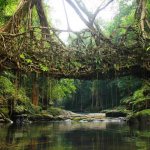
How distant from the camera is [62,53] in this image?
50.4ft

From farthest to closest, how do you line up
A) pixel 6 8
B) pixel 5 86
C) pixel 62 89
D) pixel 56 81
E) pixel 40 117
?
1. pixel 62 89
2. pixel 40 117
3. pixel 5 86
4. pixel 6 8
5. pixel 56 81

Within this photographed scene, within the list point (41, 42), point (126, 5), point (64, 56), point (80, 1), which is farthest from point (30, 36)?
point (126, 5)

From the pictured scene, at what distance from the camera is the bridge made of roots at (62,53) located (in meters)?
14.2

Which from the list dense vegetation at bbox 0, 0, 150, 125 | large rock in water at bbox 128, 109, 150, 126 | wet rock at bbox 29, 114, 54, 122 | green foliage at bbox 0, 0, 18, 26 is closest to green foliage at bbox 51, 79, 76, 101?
dense vegetation at bbox 0, 0, 150, 125

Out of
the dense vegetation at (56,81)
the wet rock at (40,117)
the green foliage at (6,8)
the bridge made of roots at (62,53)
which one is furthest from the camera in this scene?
the wet rock at (40,117)

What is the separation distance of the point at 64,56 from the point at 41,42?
1094 mm

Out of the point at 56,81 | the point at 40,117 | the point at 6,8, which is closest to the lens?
the point at 56,81

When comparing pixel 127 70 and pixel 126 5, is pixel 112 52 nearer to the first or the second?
pixel 127 70

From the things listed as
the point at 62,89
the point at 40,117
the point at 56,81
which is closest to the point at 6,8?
the point at 56,81

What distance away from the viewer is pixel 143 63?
1655 centimetres

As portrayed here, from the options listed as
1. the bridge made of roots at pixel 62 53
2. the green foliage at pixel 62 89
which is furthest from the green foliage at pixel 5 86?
the bridge made of roots at pixel 62 53

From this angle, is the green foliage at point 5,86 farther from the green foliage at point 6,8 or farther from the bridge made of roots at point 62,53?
the bridge made of roots at point 62,53

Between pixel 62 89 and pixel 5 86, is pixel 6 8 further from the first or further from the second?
pixel 62 89

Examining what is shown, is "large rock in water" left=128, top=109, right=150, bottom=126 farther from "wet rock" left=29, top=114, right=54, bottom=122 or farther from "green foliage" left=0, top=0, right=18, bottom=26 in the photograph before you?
"green foliage" left=0, top=0, right=18, bottom=26
